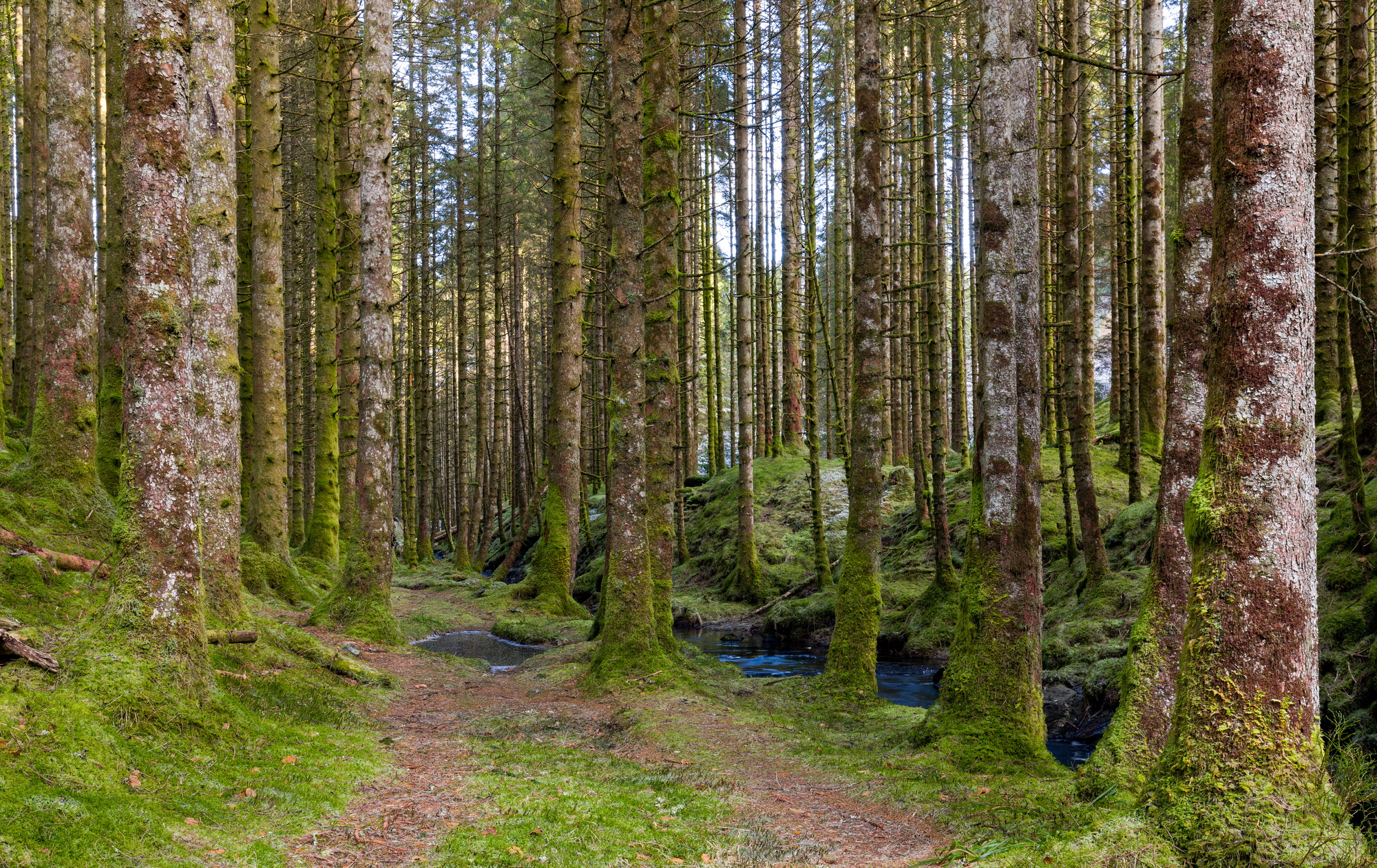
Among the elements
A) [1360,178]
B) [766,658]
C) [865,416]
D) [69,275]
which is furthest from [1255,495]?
[69,275]

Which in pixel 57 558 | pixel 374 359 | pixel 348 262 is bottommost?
pixel 57 558

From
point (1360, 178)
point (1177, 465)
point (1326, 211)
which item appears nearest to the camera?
point (1177, 465)

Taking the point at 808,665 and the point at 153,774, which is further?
the point at 808,665

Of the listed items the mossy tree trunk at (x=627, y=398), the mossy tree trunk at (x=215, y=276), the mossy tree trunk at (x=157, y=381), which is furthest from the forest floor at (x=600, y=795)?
A: the mossy tree trunk at (x=215, y=276)

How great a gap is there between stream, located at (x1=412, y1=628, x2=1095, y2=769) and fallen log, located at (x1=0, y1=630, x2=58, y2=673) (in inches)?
261

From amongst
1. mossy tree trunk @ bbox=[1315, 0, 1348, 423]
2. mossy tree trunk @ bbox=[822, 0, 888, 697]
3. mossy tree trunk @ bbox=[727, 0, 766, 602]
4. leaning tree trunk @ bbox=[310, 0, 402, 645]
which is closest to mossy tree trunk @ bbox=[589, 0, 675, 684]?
mossy tree trunk @ bbox=[822, 0, 888, 697]

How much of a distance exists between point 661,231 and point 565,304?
4.92 m

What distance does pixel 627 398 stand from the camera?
32.4 ft

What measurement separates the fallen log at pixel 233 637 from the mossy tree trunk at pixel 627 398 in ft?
11.9

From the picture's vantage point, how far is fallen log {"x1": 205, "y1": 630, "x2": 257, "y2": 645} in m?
6.88

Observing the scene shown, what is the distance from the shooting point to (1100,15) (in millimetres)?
22266

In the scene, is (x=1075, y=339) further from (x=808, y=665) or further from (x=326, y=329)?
(x=326, y=329)

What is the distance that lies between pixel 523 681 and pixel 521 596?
19.6ft

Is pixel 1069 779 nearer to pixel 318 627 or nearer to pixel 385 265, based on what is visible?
pixel 318 627
